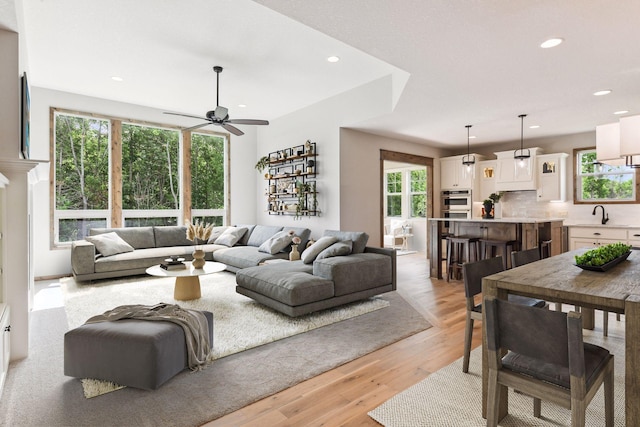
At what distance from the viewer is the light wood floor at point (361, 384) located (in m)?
2.00

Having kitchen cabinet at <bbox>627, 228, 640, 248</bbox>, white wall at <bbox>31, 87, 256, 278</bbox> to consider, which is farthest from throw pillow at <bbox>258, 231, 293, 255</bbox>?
kitchen cabinet at <bbox>627, 228, 640, 248</bbox>

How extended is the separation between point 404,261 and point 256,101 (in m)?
4.61

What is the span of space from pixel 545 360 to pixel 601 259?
118 centimetres

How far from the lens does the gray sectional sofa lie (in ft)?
12.1

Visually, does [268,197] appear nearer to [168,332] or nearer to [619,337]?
[168,332]

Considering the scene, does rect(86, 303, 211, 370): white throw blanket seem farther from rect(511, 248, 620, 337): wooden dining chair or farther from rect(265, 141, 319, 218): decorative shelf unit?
rect(265, 141, 319, 218): decorative shelf unit

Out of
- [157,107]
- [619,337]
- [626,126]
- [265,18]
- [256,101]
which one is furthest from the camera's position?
[157,107]

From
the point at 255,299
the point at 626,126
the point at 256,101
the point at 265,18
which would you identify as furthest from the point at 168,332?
the point at 256,101

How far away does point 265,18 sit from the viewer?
3420mm

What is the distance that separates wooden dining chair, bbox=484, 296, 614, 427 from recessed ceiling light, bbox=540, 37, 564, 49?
2.41 meters

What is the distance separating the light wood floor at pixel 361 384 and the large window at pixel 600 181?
4796mm

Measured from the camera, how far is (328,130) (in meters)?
6.12

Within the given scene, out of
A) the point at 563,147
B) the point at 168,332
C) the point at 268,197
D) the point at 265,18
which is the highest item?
the point at 265,18

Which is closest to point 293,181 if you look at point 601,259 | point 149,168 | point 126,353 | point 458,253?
point 149,168
